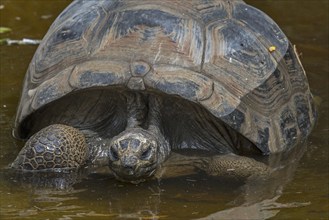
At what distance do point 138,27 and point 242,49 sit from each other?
0.72 metres

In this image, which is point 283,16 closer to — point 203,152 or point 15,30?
point 15,30

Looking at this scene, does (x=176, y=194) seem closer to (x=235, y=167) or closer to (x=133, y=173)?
(x=133, y=173)

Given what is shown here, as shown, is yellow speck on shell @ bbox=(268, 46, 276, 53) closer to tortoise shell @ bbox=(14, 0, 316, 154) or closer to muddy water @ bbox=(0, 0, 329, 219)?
tortoise shell @ bbox=(14, 0, 316, 154)

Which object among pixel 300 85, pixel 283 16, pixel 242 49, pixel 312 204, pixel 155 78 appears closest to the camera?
pixel 312 204

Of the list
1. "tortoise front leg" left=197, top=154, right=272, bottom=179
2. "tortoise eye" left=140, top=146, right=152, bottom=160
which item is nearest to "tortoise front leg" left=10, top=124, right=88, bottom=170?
"tortoise eye" left=140, top=146, right=152, bottom=160

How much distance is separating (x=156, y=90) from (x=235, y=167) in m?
0.70

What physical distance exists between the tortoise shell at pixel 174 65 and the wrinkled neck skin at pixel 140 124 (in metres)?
0.17

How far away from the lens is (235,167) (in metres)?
6.21

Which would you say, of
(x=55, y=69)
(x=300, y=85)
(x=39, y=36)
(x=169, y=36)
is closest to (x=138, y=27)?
(x=169, y=36)

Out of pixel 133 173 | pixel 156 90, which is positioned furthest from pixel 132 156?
pixel 156 90

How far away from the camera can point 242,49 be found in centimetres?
659

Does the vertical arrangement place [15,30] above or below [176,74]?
above

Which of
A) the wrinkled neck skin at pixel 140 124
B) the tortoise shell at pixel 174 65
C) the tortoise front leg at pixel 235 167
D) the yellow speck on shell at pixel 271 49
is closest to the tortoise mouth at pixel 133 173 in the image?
the wrinkled neck skin at pixel 140 124

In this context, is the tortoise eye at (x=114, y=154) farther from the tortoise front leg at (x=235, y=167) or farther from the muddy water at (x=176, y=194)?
the tortoise front leg at (x=235, y=167)
